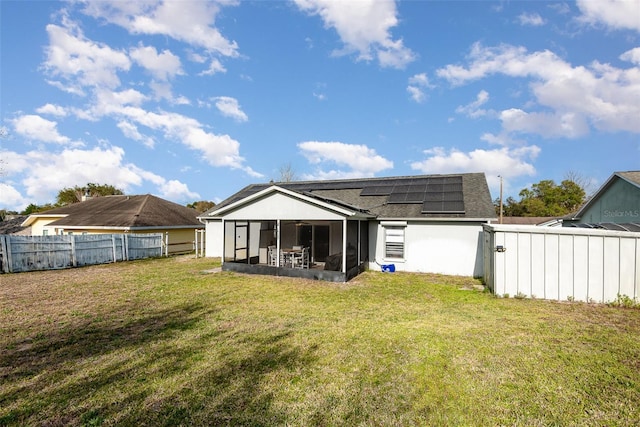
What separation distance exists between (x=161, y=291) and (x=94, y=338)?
3.71m

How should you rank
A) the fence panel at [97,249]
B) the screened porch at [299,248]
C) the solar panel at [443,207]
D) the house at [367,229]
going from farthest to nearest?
the fence panel at [97,249], the solar panel at [443,207], the house at [367,229], the screened porch at [299,248]

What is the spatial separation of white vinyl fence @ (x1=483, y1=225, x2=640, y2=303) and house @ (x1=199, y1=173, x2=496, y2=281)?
11.0 ft

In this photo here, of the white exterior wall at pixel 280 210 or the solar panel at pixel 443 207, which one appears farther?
the solar panel at pixel 443 207

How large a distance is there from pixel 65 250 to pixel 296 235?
10.8 meters

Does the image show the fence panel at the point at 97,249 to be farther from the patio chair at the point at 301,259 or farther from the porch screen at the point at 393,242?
the porch screen at the point at 393,242

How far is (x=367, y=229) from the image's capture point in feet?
43.7

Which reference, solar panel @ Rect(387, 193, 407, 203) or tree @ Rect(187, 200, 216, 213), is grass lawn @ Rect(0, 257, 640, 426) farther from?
tree @ Rect(187, 200, 216, 213)

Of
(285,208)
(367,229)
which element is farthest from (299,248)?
(367,229)

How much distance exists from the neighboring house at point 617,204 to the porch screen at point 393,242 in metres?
6.69

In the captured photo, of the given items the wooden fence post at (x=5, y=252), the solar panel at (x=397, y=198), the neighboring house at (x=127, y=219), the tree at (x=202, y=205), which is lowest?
the wooden fence post at (x=5, y=252)

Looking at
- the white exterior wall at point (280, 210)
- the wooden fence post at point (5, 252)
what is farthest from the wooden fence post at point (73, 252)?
the white exterior wall at point (280, 210)

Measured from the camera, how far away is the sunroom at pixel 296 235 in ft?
35.3

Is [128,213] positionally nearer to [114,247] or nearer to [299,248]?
[114,247]

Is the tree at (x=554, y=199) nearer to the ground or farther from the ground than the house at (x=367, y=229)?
farther from the ground
